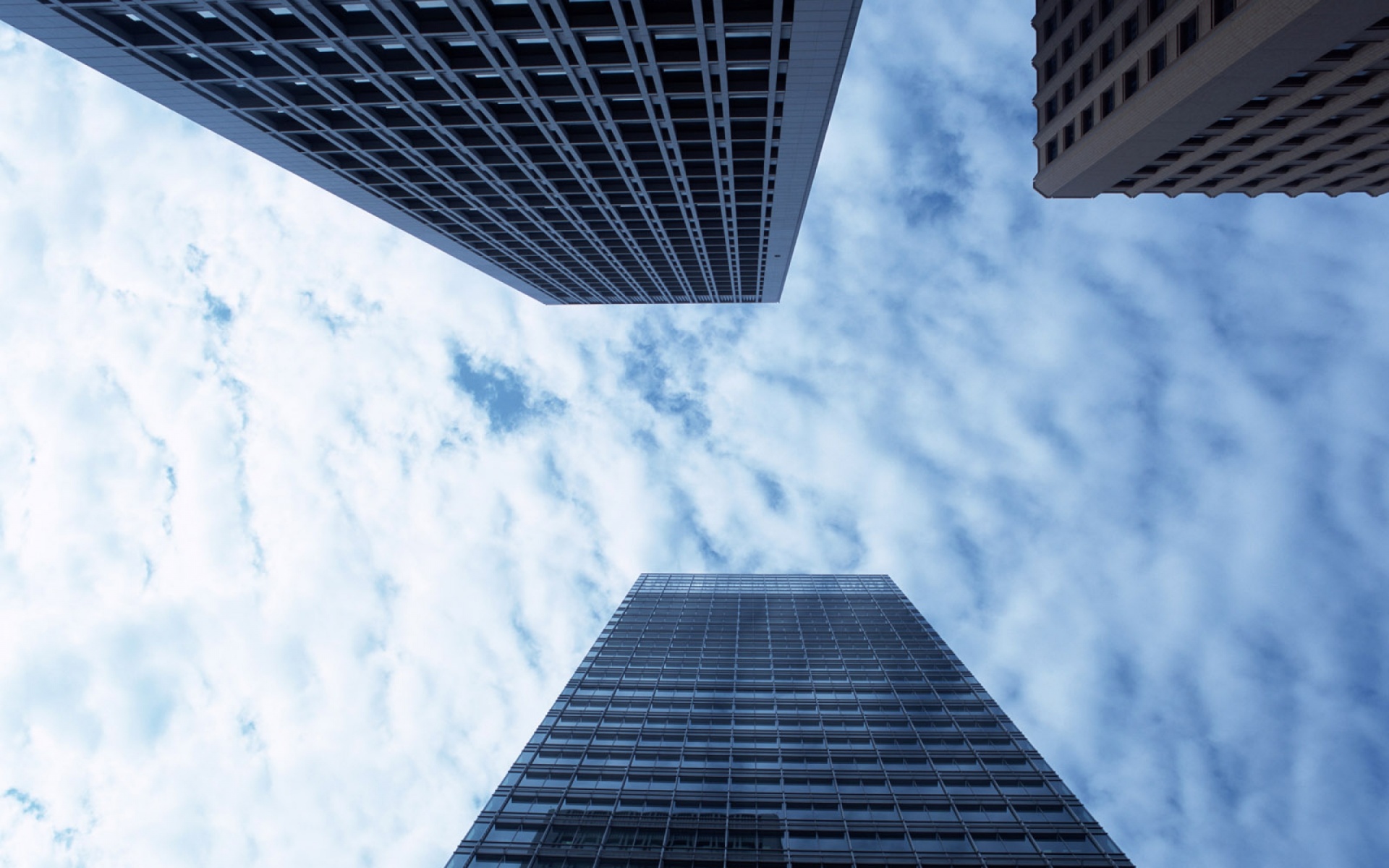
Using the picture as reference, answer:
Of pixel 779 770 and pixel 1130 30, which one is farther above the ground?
pixel 1130 30

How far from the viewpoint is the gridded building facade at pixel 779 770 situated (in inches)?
1367

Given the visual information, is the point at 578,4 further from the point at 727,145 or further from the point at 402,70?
the point at 727,145

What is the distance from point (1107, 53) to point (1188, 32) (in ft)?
22.5

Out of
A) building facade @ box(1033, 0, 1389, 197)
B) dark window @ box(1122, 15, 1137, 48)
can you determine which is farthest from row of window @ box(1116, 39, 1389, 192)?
dark window @ box(1122, 15, 1137, 48)

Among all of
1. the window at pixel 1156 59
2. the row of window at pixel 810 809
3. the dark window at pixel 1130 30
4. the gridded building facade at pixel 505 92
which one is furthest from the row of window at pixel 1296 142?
the row of window at pixel 810 809

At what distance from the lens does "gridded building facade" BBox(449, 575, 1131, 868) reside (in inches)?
1367

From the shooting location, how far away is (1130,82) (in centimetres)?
3359

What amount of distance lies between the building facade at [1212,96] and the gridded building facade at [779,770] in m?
38.2

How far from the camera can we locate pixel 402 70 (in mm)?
29000

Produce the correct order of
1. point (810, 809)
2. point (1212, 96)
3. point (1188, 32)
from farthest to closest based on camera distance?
point (810, 809) → point (1212, 96) → point (1188, 32)

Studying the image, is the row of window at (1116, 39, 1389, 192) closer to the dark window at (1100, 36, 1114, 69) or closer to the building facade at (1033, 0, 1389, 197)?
the building facade at (1033, 0, 1389, 197)

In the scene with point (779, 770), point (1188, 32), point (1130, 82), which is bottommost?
point (779, 770)

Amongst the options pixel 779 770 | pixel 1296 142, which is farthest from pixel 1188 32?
pixel 779 770

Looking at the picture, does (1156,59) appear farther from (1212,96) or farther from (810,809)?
(810,809)
